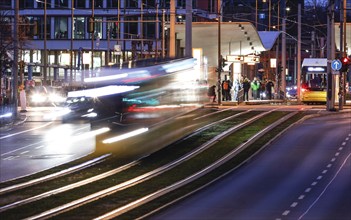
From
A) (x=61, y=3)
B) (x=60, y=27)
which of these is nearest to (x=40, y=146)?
(x=60, y=27)

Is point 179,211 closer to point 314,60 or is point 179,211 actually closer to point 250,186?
point 250,186

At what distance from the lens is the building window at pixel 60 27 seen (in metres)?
118

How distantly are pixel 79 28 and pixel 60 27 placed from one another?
2.65 metres

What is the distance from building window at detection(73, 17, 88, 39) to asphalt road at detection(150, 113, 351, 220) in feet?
269

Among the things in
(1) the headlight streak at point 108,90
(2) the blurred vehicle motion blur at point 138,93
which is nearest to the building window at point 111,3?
(2) the blurred vehicle motion blur at point 138,93

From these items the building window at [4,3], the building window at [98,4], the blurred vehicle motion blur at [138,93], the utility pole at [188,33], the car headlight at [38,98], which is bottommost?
the car headlight at [38,98]

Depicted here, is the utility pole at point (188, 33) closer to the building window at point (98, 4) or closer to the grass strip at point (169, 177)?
the grass strip at point (169, 177)

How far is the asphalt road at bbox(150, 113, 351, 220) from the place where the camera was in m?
21.7

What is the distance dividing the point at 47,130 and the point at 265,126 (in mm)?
11994

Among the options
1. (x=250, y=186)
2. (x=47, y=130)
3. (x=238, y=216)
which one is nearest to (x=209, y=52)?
(x=47, y=130)

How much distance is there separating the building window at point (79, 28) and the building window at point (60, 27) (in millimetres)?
1255

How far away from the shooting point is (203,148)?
36.4 m

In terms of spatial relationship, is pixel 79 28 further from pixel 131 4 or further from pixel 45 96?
pixel 45 96

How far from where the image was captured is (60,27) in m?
119
